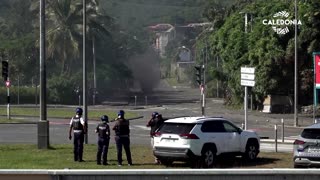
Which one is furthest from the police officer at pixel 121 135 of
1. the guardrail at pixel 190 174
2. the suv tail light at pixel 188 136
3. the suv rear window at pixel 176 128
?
the guardrail at pixel 190 174

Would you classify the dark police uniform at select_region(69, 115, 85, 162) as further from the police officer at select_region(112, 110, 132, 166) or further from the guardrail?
the guardrail

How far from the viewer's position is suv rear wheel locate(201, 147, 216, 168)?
21656mm

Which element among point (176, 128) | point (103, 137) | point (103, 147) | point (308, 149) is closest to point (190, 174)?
point (308, 149)

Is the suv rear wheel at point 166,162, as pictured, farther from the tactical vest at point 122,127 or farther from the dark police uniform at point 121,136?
the tactical vest at point 122,127

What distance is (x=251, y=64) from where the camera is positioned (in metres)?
65.4

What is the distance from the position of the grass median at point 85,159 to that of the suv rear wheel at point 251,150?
0.23 m

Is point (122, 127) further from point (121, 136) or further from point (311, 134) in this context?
point (311, 134)

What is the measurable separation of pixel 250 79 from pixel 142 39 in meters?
115

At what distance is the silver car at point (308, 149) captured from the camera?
19797mm

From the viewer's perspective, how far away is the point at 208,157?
21828mm

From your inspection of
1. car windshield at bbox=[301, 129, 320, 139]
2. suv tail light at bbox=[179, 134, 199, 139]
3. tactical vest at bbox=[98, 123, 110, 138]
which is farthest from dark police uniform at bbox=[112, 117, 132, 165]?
car windshield at bbox=[301, 129, 320, 139]

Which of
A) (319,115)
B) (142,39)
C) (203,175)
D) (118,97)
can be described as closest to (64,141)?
(203,175)

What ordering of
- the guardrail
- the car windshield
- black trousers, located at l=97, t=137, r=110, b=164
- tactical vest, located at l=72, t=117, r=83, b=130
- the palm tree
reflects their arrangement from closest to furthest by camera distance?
the guardrail → the car windshield → black trousers, located at l=97, t=137, r=110, b=164 → tactical vest, located at l=72, t=117, r=83, b=130 → the palm tree

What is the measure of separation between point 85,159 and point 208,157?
14.7 ft
